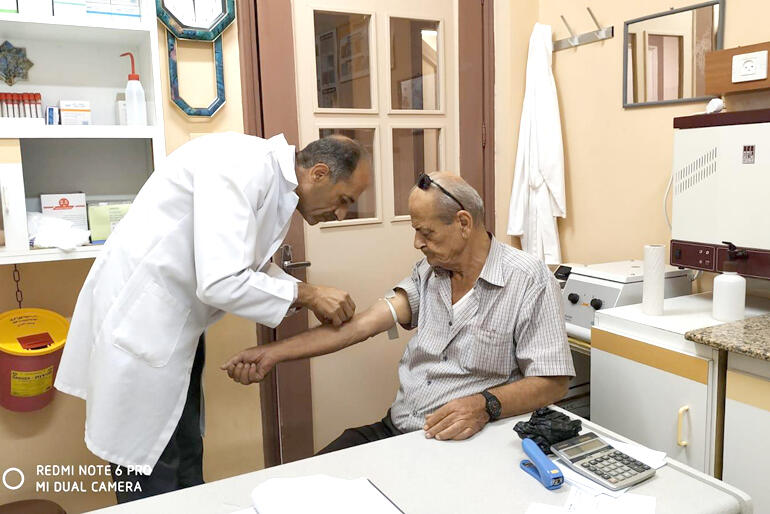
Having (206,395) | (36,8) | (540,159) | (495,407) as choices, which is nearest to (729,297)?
(495,407)

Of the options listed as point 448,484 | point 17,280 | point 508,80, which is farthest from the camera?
point 508,80

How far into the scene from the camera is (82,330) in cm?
170

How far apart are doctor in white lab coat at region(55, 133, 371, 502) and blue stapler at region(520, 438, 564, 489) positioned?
0.69 meters

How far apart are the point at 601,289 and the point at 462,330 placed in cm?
76

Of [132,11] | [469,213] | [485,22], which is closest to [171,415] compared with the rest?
[469,213]

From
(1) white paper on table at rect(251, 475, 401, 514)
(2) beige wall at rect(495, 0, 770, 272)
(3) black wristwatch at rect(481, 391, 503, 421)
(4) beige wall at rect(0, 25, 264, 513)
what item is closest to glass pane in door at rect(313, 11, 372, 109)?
(4) beige wall at rect(0, 25, 264, 513)

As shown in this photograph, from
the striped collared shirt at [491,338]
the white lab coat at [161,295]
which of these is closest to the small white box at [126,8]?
the white lab coat at [161,295]

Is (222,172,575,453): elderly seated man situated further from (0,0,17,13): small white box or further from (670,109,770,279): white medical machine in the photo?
(0,0,17,13): small white box

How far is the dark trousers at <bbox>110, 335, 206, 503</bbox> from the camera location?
1.68 meters

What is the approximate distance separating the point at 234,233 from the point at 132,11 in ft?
3.11

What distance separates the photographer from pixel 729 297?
5.96 ft

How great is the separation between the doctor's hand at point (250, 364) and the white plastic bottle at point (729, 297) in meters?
1.33

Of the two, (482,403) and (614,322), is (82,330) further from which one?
(614,322)

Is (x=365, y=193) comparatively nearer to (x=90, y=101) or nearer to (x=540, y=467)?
(x=90, y=101)
